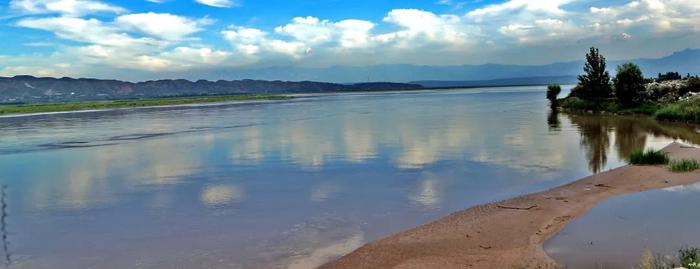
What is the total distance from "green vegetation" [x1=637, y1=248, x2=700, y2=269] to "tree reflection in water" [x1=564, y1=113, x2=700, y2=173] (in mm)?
12373

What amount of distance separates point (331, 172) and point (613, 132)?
24.3 m

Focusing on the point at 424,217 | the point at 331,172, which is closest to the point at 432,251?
the point at 424,217

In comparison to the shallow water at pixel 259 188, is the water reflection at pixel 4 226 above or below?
below

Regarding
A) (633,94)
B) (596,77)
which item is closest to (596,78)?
(596,77)

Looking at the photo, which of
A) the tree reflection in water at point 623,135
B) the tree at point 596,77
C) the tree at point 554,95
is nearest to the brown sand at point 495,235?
the tree reflection in water at point 623,135

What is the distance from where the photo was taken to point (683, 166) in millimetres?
19234

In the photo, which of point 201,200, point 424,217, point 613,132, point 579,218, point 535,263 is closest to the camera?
point 535,263

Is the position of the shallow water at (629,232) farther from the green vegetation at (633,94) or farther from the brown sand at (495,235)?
the green vegetation at (633,94)

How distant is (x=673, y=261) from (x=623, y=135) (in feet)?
93.2

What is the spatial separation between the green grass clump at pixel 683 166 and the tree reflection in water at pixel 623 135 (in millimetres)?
2851

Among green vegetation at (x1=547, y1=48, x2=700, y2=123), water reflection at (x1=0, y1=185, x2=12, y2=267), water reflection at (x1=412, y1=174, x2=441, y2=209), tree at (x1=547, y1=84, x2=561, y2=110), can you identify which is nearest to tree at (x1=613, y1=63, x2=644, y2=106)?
green vegetation at (x1=547, y1=48, x2=700, y2=123)

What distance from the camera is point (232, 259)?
11672mm

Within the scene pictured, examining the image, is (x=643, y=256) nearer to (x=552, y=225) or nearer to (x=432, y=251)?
(x=552, y=225)

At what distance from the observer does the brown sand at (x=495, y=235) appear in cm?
1073
